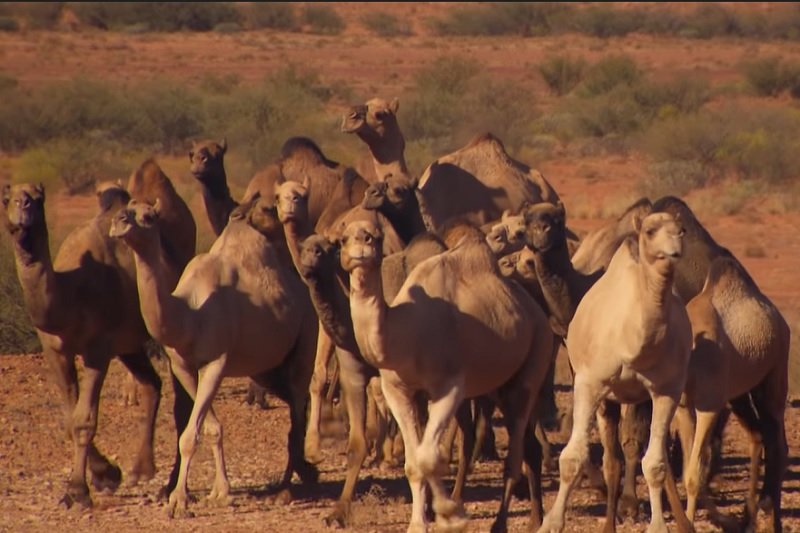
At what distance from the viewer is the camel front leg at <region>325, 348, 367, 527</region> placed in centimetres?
975

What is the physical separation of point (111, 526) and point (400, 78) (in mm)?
45015

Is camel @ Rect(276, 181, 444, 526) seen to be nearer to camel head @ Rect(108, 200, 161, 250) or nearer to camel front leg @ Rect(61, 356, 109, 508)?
camel head @ Rect(108, 200, 161, 250)

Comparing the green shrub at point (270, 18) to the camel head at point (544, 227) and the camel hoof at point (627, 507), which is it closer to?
the camel head at point (544, 227)

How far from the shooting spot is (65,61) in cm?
5641

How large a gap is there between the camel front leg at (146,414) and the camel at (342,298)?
1363mm

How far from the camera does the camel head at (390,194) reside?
11875 millimetres

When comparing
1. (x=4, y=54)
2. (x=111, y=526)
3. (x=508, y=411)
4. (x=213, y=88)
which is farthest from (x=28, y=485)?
(x=4, y=54)

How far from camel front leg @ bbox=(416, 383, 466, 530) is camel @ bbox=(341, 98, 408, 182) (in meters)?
5.80

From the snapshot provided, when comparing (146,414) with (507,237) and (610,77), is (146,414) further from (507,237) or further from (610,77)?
(610,77)

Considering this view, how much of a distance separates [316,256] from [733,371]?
230cm

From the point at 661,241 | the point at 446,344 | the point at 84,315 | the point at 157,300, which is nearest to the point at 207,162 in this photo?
the point at 84,315

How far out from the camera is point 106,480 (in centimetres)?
1104

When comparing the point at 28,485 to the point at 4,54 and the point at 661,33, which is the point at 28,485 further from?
the point at 661,33

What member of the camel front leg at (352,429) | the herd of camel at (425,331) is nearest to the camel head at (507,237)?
the herd of camel at (425,331)
